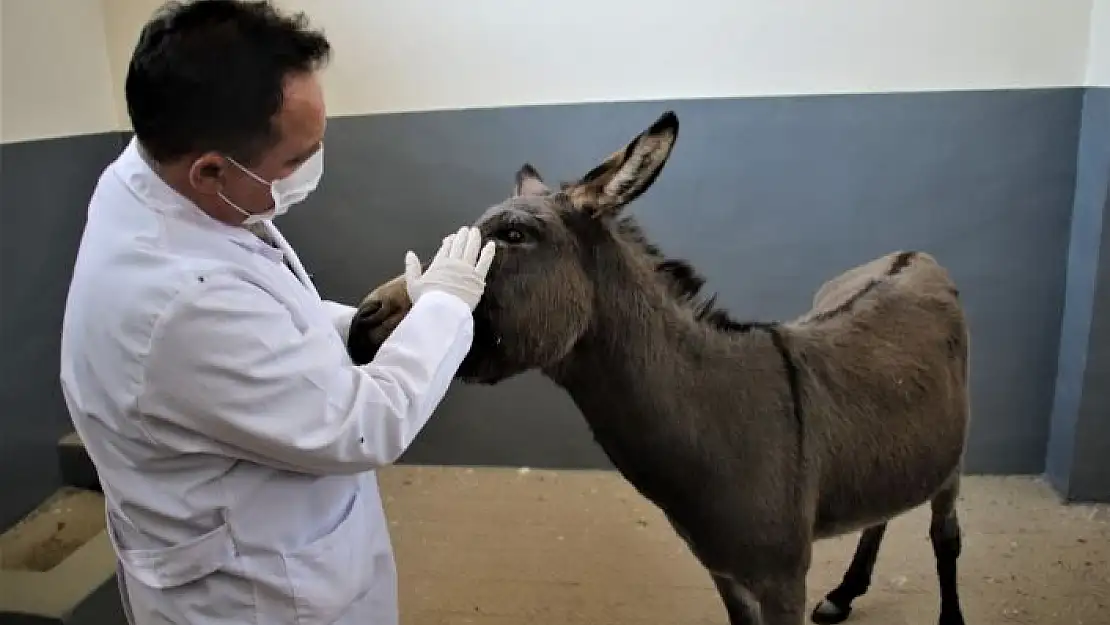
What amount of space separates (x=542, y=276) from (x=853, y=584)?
133 centimetres

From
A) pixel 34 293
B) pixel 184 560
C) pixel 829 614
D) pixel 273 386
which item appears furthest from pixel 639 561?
pixel 34 293

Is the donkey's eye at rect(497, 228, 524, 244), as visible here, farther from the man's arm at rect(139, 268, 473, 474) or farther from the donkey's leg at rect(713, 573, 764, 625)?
the donkey's leg at rect(713, 573, 764, 625)

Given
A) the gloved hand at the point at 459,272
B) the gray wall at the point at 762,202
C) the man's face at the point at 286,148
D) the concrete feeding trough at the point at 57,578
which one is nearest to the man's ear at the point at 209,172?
the man's face at the point at 286,148

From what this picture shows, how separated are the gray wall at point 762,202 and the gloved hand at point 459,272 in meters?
1.45

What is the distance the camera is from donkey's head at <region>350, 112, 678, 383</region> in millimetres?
1216

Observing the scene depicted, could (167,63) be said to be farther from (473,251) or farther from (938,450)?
(938,450)

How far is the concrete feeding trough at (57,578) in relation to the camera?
1.83 meters

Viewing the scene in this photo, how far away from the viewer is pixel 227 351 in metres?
0.94

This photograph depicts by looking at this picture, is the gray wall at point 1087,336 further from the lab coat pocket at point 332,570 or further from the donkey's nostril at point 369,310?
the lab coat pocket at point 332,570

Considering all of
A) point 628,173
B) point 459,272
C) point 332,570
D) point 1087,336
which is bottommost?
point 1087,336

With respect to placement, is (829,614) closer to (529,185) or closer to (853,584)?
(853,584)

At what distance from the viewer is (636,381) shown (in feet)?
4.32

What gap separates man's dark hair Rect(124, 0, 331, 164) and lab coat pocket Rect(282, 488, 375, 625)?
1.59ft

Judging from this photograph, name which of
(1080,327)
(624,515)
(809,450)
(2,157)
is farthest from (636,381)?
(2,157)
